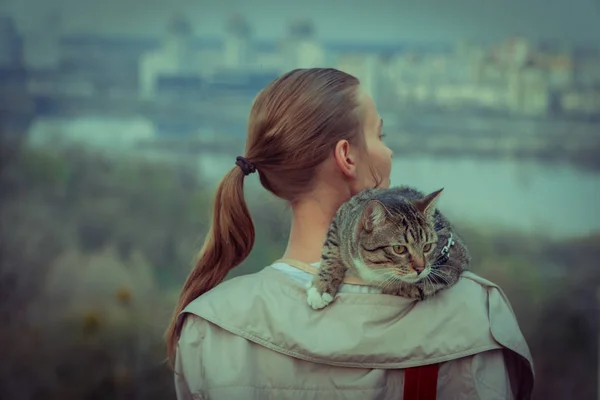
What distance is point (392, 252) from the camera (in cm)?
158

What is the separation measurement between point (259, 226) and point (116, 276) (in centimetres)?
48

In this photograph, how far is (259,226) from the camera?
2221 mm

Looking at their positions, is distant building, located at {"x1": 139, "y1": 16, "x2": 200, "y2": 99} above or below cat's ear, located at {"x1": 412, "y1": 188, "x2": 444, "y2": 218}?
above

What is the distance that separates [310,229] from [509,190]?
0.98m

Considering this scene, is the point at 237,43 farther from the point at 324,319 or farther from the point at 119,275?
the point at 324,319

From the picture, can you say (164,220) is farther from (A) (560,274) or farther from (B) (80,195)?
(A) (560,274)

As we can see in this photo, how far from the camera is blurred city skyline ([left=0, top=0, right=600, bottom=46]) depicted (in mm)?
2385

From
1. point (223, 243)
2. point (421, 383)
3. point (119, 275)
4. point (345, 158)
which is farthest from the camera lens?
point (119, 275)

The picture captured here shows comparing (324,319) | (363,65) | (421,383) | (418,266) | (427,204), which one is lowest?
(421,383)

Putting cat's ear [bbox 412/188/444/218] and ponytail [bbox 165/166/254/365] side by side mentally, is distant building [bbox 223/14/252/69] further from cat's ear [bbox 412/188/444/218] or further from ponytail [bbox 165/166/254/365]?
cat's ear [bbox 412/188/444/218]

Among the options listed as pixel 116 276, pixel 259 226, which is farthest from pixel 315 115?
pixel 116 276


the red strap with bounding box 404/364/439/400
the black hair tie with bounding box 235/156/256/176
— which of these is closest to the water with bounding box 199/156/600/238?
the black hair tie with bounding box 235/156/256/176

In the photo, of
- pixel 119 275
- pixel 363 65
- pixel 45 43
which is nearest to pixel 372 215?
pixel 363 65

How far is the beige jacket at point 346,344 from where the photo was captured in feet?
4.95
